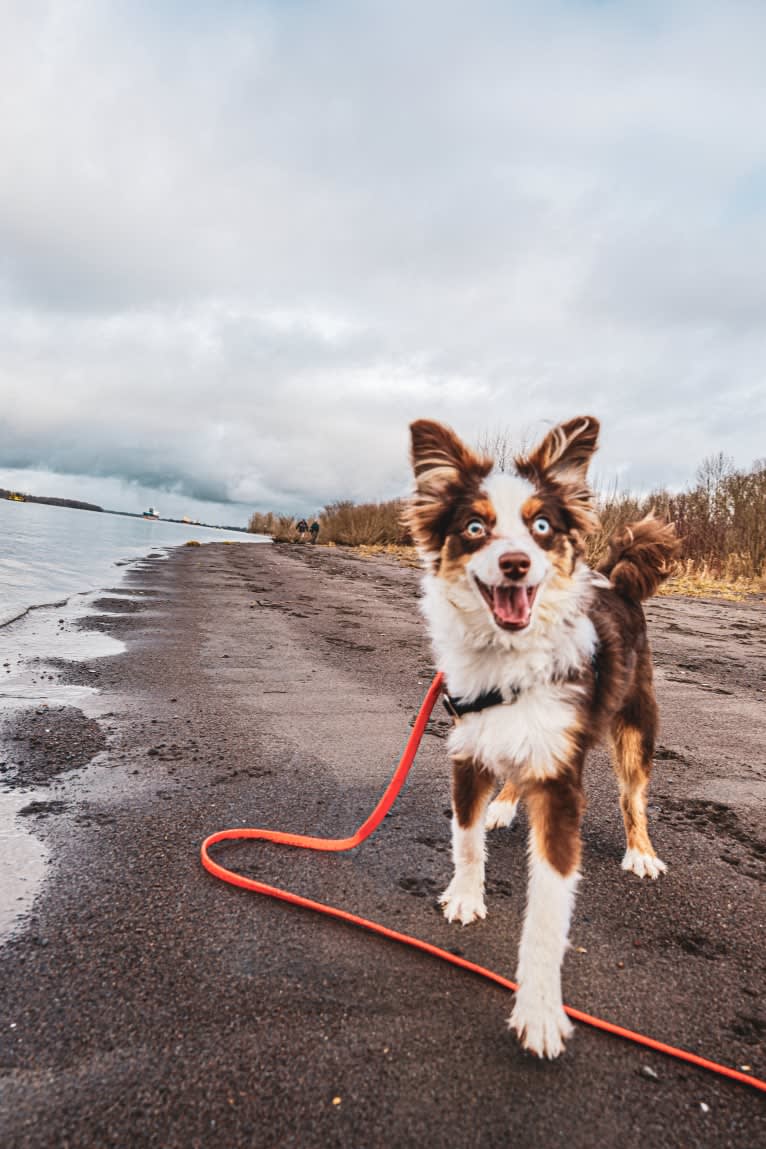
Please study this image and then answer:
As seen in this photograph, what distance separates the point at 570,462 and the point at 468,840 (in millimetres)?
1752

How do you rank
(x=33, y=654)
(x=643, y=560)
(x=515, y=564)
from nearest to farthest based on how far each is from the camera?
(x=515, y=564)
(x=643, y=560)
(x=33, y=654)

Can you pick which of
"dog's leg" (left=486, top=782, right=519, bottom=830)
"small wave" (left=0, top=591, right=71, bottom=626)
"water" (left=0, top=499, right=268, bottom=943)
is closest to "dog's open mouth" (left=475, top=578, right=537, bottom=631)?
"dog's leg" (left=486, top=782, right=519, bottom=830)

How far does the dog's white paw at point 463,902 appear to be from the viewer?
2549mm

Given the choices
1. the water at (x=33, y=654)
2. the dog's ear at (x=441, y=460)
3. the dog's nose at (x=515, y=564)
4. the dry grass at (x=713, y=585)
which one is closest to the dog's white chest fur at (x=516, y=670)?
the dog's nose at (x=515, y=564)

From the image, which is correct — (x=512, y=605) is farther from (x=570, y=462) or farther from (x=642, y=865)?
(x=642, y=865)

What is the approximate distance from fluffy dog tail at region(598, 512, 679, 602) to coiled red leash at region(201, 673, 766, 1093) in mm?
1224

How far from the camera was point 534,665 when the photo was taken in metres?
2.45

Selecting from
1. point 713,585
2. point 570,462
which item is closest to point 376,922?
point 570,462

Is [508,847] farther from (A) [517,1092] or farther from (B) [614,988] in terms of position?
(A) [517,1092]

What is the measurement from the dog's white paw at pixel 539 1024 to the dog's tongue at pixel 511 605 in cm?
124

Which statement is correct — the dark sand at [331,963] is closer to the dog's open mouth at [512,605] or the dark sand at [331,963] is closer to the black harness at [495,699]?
the black harness at [495,699]

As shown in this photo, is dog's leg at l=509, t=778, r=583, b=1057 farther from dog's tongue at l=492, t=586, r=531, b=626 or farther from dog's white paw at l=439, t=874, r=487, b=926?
dog's tongue at l=492, t=586, r=531, b=626

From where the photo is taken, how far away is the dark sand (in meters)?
1.64

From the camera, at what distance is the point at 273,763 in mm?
4035
